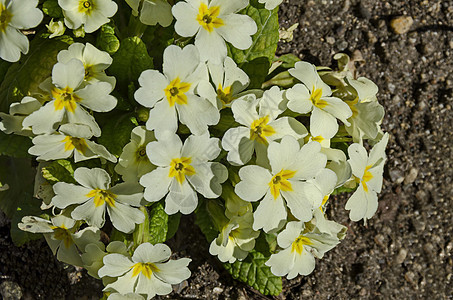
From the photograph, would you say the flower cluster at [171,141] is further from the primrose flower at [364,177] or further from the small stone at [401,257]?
the small stone at [401,257]

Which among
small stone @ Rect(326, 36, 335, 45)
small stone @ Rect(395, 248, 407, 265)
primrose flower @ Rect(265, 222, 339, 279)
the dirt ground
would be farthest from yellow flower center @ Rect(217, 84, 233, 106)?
small stone @ Rect(395, 248, 407, 265)

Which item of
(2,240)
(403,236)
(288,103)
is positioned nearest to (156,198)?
(288,103)

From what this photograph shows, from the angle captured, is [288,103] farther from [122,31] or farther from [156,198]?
[122,31]

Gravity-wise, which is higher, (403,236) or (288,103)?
(288,103)

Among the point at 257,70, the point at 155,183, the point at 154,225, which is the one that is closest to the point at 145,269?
the point at 154,225

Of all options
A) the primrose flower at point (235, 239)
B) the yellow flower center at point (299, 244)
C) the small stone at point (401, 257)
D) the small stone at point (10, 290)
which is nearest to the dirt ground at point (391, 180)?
the small stone at point (401, 257)
